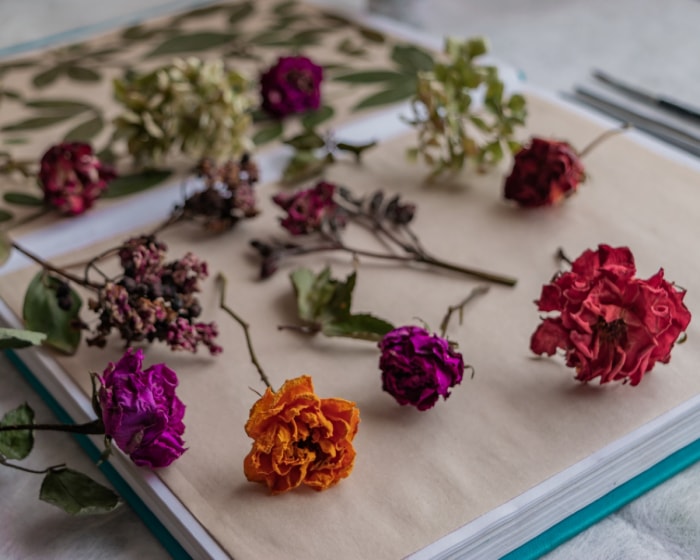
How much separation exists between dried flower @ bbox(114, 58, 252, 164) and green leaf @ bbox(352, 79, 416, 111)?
15 cm

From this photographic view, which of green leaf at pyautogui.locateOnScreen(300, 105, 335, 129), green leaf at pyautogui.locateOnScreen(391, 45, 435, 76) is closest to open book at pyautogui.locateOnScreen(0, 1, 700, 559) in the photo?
green leaf at pyautogui.locateOnScreen(300, 105, 335, 129)

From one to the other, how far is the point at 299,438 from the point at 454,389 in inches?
5.2

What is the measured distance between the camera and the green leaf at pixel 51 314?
0.70 m

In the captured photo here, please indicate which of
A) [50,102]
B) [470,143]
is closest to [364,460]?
[470,143]

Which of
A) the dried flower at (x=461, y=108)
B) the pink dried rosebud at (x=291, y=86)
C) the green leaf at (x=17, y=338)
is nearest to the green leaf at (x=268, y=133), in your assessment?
the pink dried rosebud at (x=291, y=86)

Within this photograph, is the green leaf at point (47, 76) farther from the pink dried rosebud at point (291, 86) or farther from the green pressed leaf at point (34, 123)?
the pink dried rosebud at point (291, 86)

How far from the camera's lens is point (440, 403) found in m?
0.65

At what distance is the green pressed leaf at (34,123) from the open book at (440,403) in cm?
19

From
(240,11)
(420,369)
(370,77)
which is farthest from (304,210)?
(240,11)

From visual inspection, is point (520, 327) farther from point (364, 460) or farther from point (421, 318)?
point (364, 460)

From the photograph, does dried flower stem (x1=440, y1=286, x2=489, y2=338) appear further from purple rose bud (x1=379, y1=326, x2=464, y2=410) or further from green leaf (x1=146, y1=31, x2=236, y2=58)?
green leaf (x1=146, y1=31, x2=236, y2=58)

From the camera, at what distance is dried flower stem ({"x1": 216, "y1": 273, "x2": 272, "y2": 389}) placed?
0.67 m

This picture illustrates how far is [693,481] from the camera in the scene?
2.05ft

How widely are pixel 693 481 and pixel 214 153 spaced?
20.1 inches
